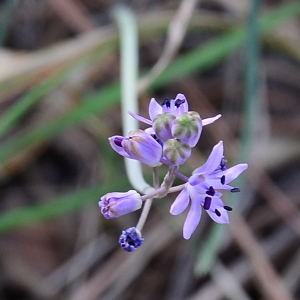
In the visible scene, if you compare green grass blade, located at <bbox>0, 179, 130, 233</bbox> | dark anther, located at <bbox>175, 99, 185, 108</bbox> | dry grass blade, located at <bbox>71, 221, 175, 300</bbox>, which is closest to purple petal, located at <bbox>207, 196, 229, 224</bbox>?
dark anther, located at <bbox>175, 99, 185, 108</bbox>

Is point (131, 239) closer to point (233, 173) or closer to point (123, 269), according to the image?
point (233, 173)

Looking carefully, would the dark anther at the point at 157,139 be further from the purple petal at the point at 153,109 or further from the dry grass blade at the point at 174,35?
the dry grass blade at the point at 174,35

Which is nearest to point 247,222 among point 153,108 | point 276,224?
point 276,224

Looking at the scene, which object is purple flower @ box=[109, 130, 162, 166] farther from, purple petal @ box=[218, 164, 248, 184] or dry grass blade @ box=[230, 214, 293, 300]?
dry grass blade @ box=[230, 214, 293, 300]

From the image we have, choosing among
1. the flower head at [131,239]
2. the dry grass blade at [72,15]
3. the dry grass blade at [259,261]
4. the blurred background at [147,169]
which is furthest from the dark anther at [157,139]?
the dry grass blade at [72,15]

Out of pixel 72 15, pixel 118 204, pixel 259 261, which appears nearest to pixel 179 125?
pixel 118 204
